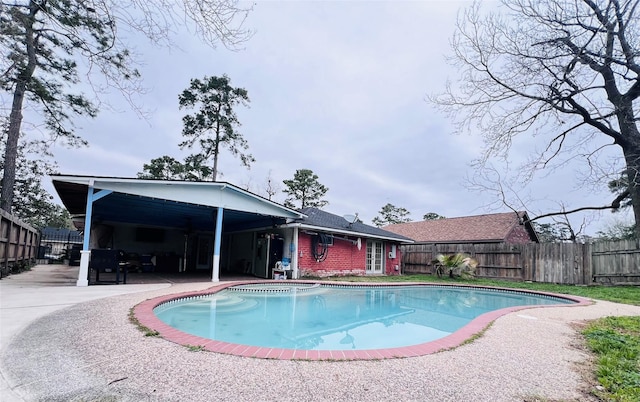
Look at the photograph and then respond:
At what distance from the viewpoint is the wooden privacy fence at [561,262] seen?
39.4 feet

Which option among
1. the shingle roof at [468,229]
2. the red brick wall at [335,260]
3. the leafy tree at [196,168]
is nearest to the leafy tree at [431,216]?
the shingle roof at [468,229]

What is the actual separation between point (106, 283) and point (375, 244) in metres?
12.7

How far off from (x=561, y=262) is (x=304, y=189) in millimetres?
23565

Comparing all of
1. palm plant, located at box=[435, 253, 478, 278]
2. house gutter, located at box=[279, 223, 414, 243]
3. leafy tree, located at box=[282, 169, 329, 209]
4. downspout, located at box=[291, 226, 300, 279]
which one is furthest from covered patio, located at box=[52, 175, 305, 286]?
leafy tree, located at box=[282, 169, 329, 209]

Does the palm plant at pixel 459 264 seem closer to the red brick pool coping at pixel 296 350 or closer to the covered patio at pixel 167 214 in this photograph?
the covered patio at pixel 167 214

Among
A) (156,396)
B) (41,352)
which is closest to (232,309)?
(41,352)

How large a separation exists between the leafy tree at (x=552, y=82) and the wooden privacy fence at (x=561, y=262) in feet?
6.85

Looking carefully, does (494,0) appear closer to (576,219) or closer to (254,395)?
(254,395)

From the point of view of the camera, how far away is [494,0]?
27.1ft

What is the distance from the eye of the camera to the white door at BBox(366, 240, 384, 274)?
17578mm

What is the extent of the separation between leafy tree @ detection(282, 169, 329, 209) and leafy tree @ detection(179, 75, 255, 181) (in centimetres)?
905

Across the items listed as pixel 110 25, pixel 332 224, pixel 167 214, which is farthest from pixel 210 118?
pixel 110 25

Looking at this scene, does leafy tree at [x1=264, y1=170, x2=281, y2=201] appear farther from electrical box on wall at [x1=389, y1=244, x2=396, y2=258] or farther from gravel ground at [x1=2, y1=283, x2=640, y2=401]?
gravel ground at [x1=2, y1=283, x2=640, y2=401]

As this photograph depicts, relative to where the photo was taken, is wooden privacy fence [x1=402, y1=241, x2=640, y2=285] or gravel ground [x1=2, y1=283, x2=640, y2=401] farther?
wooden privacy fence [x1=402, y1=241, x2=640, y2=285]
